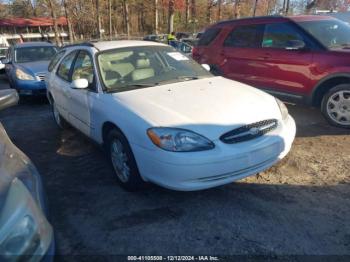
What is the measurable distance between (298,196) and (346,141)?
1879mm

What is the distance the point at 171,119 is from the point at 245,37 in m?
4.28

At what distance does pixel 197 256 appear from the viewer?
2.70 meters

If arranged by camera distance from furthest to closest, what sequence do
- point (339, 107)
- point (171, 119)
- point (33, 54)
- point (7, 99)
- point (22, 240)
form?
point (33, 54), point (339, 107), point (171, 119), point (7, 99), point (22, 240)

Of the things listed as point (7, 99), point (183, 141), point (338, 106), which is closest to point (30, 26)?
point (338, 106)

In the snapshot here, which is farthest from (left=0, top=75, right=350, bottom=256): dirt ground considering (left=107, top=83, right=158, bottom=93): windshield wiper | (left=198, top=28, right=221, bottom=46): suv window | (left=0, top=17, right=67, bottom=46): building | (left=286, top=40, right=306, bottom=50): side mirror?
(left=0, top=17, right=67, bottom=46): building

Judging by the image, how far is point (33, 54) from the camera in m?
10.5

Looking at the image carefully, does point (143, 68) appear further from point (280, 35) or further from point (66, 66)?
point (280, 35)

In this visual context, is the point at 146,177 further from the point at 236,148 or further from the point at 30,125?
the point at 30,125

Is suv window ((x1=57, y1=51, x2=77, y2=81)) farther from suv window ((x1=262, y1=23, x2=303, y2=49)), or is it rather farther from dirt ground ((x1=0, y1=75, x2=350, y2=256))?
suv window ((x1=262, y1=23, x2=303, y2=49))

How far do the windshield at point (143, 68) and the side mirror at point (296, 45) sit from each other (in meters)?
1.91

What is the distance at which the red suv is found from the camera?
210 inches

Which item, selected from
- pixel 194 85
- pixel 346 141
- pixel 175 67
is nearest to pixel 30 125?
pixel 175 67

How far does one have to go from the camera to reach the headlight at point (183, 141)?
122 inches

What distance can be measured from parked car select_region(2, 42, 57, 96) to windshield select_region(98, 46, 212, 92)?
4.97 meters
